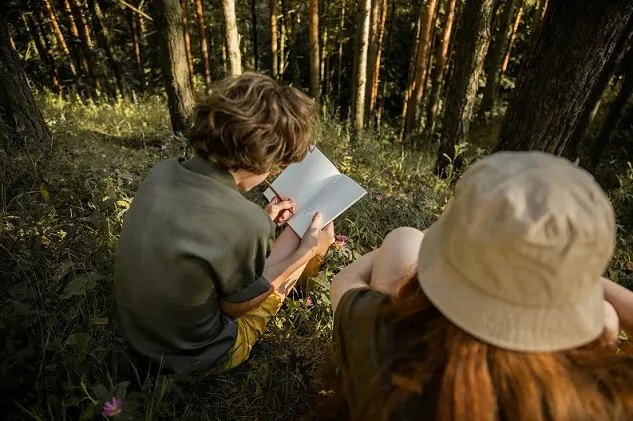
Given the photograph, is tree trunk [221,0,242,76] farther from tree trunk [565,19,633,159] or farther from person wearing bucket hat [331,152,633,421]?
tree trunk [565,19,633,159]

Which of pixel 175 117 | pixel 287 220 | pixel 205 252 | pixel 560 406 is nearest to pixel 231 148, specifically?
pixel 205 252

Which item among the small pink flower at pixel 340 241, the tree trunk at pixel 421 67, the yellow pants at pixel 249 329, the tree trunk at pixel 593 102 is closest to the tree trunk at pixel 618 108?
the tree trunk at pixel 593 102

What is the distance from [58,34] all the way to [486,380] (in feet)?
34.4

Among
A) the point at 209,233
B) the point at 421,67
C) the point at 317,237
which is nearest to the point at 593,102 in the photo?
the point at 421,67

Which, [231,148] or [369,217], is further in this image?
[369,217]

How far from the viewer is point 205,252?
1344 millimetres

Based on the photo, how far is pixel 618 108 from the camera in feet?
19.8

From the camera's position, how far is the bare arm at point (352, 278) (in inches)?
55.5

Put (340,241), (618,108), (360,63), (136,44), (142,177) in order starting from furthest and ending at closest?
(136,44) < (618,108) < (360,63) < (142,177) < (340,241)

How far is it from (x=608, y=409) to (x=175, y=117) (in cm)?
430

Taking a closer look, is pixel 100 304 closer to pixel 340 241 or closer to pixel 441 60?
pixel 340 241

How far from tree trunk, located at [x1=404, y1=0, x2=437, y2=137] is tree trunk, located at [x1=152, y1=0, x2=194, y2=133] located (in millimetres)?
3321

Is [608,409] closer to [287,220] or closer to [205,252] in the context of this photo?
[205,252]

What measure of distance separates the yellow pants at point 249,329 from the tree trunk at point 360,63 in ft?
10.1
